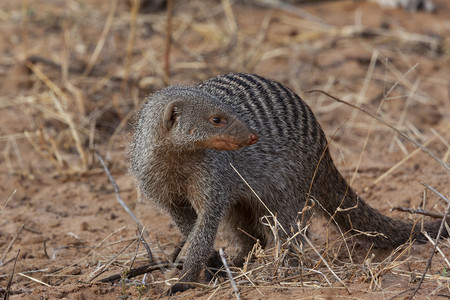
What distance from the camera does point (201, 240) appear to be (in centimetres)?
257

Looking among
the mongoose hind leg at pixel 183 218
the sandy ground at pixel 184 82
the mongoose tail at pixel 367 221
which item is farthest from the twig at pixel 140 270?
the mongoose tail at pixel 367 221

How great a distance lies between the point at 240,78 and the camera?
2984mm

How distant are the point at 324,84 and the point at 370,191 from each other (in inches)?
69.1

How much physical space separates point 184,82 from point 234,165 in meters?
2.18

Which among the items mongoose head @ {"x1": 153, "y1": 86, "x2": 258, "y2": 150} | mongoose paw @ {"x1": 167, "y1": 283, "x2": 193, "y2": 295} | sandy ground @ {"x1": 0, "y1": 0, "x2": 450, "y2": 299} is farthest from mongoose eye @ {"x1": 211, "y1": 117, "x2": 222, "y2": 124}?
mongoose paw @ {"x1": 167, "y1": 283, "x2": 193, "y2": 295}

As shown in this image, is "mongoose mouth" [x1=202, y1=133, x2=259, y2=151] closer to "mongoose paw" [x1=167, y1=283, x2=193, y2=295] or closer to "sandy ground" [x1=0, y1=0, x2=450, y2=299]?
"sandy ground" [x1=0, y1=0, x2=450, y2=299]

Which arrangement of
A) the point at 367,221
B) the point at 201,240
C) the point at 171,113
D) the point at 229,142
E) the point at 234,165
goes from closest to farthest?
the point at 229,142
the point at 171,113
the point at 201,240
the point at 234,165
the point at 367,221

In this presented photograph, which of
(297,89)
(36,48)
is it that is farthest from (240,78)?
(36,48)

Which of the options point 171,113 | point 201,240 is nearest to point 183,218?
point 201,240

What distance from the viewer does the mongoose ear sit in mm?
2430

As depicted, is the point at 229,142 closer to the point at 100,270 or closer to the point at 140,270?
the point at 140,270

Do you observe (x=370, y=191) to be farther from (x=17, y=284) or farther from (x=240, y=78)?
(x=17, y=284)

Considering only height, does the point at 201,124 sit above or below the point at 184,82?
above

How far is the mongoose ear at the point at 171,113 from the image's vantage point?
2.43 metres
